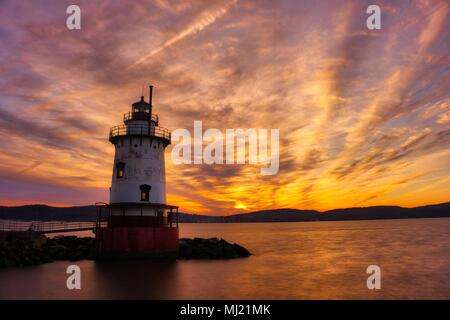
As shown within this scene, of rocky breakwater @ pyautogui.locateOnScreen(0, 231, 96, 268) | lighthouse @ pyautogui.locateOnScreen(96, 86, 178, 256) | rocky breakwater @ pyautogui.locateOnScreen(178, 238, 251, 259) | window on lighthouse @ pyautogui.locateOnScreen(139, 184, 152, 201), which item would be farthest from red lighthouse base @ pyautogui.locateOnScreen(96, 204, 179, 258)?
rocky breakwater @ pyautogui.locateOnScreen(178, 238, 251, 259)

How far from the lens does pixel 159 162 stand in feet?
102

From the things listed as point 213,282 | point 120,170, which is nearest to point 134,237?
point 120,170

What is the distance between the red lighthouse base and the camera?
93.4ft

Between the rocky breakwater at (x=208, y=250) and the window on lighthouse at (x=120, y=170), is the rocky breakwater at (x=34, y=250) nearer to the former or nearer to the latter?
the window on lighthouse at (x=120, y=170)

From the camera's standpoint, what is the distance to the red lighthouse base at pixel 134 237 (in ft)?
93.4

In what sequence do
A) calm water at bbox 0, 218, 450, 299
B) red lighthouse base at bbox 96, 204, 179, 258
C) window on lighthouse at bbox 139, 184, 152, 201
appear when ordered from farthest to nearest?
window on lighthouse at bbox 139, 184, 152, 201 → red lighthouse base at bbox 96, 204, 179, 258 → calm water at bbox 0, 218, 450, 299

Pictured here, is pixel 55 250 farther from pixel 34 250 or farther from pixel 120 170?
pixel 120 170

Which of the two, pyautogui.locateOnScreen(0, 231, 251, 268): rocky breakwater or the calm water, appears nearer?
the calm water

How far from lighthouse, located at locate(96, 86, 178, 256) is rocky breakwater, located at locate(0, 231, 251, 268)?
3089 mm

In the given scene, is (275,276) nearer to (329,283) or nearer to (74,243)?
(329,283)

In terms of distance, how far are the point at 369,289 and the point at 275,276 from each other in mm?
7377

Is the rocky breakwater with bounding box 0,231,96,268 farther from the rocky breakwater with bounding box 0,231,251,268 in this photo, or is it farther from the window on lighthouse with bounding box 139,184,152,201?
the window on lighthouse with bounding box 139,184,152,201

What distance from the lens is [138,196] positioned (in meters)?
29.7
